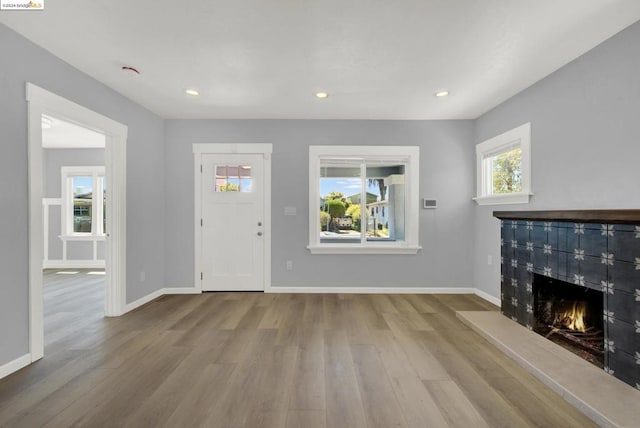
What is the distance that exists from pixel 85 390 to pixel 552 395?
3.10 metres

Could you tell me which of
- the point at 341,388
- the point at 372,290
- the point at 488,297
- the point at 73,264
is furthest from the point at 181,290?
the point at 488,297

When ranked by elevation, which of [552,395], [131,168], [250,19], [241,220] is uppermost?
[250,19]

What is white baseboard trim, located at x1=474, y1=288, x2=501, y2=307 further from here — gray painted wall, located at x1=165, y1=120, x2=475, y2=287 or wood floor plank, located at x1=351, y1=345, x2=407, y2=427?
wood floor plank, located at x1=351, y1=345, x2=407, y2=427

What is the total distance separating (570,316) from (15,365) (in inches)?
178

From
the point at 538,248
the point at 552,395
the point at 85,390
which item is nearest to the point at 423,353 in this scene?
the point at 552,395

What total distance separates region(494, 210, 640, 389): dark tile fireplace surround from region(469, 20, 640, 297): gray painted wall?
0.32 m

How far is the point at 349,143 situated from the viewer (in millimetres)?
4277

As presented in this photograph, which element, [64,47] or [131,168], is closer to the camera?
[64,47]

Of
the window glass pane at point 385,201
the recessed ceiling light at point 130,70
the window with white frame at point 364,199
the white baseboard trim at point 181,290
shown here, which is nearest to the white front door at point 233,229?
the white baseboard trim at point 181,290

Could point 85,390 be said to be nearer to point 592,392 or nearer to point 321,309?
point 321,309

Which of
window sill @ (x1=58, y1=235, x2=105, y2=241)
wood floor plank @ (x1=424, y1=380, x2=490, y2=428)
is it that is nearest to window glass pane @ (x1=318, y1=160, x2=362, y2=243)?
wood floor plank @ (x1=424, y1=380, x2=490, y2=428)

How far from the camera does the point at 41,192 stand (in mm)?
2375

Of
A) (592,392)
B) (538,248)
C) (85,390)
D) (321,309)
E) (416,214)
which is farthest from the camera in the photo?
(416,214)

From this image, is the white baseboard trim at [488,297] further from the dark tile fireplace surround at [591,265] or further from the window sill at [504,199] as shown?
the window sill at [504,199]
